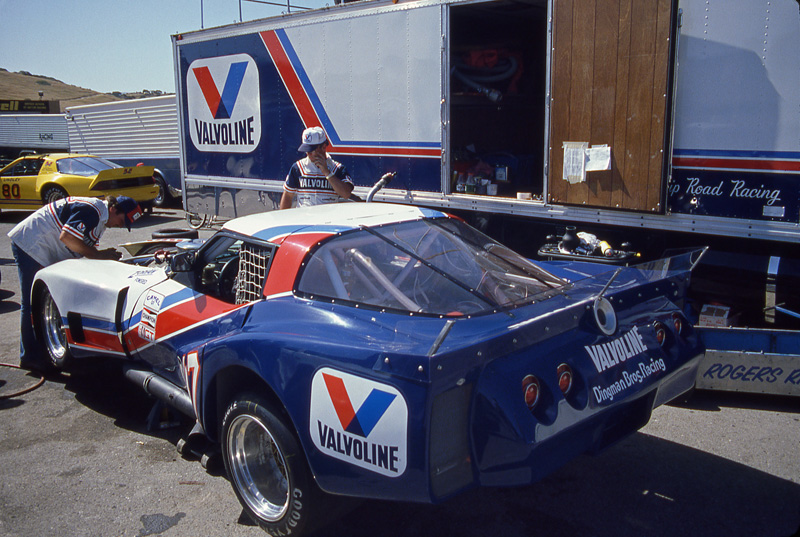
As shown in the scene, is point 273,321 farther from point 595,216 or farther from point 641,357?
point 595,216

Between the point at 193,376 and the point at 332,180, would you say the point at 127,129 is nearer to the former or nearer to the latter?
the point at 332,180

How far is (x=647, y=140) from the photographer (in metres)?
4.96

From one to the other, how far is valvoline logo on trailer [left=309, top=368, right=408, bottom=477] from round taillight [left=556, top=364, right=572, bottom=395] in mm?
704

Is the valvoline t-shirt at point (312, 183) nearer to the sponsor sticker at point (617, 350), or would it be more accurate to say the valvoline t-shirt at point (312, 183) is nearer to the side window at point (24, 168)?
the sponsor sticker at point (617, 350)

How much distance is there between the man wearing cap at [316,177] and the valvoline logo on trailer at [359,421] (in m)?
3.30

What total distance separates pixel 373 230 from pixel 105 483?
2.04 m

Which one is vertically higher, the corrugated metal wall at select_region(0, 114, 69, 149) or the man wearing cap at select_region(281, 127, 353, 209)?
the corrugated metal wall at select_region(0, 114, 69, 149)

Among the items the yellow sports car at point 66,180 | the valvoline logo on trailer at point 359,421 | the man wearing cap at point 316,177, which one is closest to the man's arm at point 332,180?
the man wearing cap at point 316,177

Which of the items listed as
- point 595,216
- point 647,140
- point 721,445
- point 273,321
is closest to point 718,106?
point 647,140

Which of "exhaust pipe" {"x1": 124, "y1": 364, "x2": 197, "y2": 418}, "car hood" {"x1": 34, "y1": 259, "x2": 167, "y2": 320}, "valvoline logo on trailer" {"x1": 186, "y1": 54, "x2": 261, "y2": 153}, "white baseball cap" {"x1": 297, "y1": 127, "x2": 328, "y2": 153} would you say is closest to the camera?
"exhaust pipe" {"x1": 124, "y1": 364, "x2": 197, "y2": 418}

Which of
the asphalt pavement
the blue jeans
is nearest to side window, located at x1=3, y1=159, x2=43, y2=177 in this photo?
the blue jeans

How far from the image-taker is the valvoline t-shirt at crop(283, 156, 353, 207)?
5.84 meters

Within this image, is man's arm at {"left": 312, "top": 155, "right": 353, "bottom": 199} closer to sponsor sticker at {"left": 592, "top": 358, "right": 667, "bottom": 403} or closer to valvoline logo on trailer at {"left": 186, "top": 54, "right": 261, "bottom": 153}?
valvoline logo on trailer at {"left": 186, "top": 54, "right": 261, "bottom": 153}

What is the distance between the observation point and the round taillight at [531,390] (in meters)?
2.49
